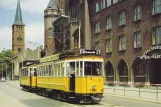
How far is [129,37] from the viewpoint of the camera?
4578 cm

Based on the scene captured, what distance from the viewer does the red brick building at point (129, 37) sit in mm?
41062

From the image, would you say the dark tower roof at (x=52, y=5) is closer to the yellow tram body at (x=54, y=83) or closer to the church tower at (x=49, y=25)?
the church tower at (x=49, y=25)

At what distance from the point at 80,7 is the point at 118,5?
13.4m

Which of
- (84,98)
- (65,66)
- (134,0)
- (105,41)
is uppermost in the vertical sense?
(134,0)

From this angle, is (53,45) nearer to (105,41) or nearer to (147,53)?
(105,41)

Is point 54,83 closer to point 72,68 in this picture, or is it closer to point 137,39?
point 72,68

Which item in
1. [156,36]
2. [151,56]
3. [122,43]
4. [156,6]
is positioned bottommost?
[151,56]

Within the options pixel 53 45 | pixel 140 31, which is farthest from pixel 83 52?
pixel 53 45

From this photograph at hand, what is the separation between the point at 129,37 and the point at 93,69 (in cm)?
2354

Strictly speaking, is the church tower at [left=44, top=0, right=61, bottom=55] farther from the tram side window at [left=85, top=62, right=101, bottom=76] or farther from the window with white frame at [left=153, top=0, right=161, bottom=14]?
the tram side window at [left=85, top=62, right=101, bottom=76]

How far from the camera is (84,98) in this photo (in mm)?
22578

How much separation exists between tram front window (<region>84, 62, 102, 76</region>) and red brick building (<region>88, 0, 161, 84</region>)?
17.6 metres

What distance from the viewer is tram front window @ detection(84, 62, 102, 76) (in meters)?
22.7

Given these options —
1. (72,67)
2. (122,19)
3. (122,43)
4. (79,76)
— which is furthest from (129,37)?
(79,76)
